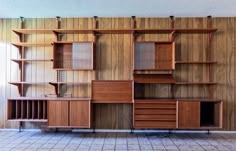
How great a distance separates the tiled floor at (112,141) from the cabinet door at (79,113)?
0.25 metres

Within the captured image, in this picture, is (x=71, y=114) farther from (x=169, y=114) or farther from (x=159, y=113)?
(x=169, y=114)

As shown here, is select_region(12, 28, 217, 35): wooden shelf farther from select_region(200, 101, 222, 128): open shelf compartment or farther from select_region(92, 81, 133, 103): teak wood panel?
select_region(200, 101, 222, 128): open shelf compartment

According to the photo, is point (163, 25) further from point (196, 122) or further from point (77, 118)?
point (77, 118)

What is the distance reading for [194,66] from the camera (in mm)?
5105

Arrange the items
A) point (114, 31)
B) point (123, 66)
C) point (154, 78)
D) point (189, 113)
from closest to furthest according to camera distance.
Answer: point (189, 113)
point (154, 78)
point (114, 31)
point (123, 66)

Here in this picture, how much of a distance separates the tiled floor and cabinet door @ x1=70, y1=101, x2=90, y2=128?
0.81 ft

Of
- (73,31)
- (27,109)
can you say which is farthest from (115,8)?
(27,109)

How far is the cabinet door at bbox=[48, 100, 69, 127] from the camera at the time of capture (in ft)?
15.3

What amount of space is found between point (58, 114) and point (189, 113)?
7.71ft

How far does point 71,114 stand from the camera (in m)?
4.66

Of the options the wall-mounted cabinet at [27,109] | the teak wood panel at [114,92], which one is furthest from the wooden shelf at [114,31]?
the wall-mounted cabinet at [27,109]

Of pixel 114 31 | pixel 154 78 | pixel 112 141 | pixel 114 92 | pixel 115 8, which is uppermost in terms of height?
pixel 115 8

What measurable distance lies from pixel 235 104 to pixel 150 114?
1.79 metres

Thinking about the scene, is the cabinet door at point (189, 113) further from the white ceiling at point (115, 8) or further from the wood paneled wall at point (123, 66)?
the white ceiling at point (115, 8)
